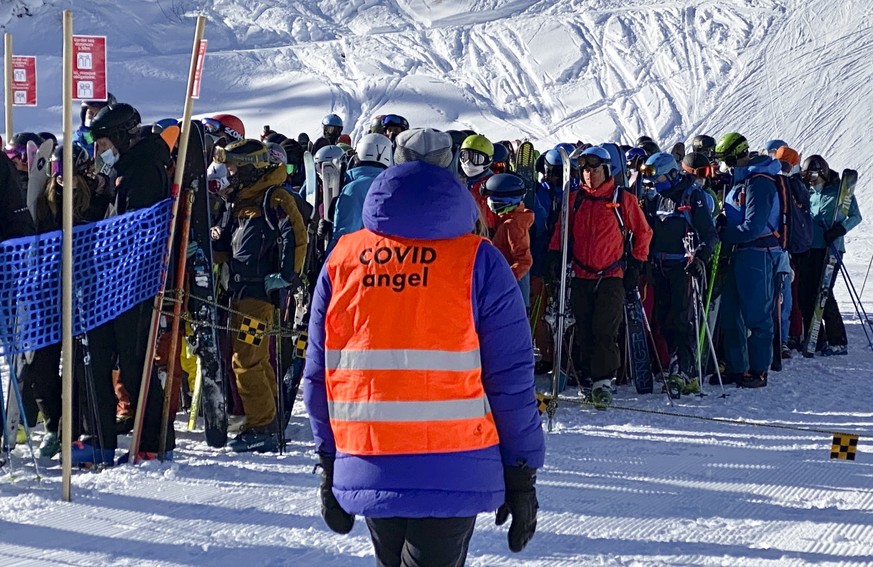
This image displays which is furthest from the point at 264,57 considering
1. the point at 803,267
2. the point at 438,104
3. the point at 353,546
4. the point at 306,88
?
the point at 353,546

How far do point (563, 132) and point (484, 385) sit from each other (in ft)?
91.5

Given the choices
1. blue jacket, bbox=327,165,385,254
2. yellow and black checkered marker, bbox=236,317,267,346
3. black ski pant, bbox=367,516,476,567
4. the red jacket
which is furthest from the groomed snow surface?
black ski pant, bbox=367,516,476,567

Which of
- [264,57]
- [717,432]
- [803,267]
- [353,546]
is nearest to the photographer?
[353,546]

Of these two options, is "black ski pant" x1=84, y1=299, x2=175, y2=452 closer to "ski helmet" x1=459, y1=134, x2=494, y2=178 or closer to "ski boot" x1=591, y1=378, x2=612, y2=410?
"ski helmet" x1=459, y1=134, x2=494, y2=178

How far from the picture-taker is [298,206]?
264 inches

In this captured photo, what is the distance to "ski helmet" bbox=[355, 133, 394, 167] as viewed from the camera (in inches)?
281

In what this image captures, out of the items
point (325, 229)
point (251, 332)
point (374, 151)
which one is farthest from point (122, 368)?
point (374, 151)

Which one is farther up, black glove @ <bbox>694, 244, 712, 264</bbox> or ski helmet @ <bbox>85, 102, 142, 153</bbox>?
ski helmet @ <bbox>85, 102, 142, 153</bbox>

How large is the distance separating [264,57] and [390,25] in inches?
184

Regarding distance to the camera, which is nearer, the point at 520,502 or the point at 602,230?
the point at 520,502

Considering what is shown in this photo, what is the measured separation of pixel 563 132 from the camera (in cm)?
3044

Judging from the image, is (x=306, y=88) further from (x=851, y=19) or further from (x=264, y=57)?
(x=851, y=19)

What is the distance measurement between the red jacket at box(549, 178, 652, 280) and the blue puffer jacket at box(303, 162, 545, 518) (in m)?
5.23

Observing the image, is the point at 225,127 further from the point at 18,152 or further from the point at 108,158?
the point at 108,158
